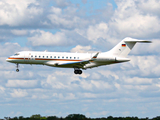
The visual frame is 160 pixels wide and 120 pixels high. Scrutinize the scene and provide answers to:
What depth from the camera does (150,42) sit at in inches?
3297

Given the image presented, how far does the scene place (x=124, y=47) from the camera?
84375 mm

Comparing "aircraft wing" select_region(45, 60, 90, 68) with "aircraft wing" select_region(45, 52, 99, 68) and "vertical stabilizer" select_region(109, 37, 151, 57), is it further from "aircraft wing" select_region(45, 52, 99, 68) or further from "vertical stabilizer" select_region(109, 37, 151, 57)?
"vertical stabilizer" select_region(109, 37, 151, 57)

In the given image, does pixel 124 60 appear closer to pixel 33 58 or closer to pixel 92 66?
pixel 92 66

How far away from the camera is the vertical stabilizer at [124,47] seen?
276ft

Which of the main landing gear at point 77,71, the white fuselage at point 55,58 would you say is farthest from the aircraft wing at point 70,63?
the main landing gear at point 77,71

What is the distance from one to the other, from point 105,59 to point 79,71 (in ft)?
20.2

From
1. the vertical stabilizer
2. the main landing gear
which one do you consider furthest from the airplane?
the vertical stabilizer

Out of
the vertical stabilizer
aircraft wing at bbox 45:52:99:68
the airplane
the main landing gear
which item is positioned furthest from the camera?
the vertical stabilizer

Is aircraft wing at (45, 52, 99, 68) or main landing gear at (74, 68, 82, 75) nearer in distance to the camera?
aircraft wing at (45, 52, 99, 68)

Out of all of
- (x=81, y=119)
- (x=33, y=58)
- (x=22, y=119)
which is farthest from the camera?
(x=81, y=119)

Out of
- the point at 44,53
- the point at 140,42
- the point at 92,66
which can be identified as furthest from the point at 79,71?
the point at 140,42

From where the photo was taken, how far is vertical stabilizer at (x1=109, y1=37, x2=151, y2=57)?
8400cm

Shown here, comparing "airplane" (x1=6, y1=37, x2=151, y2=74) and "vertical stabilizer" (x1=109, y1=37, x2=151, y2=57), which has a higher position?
"vertical stabilizer" (x1=109, y1=37, x2=151, y2=57)

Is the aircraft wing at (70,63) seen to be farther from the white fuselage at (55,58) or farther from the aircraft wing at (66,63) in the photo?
the white fuselage at (55,58)
